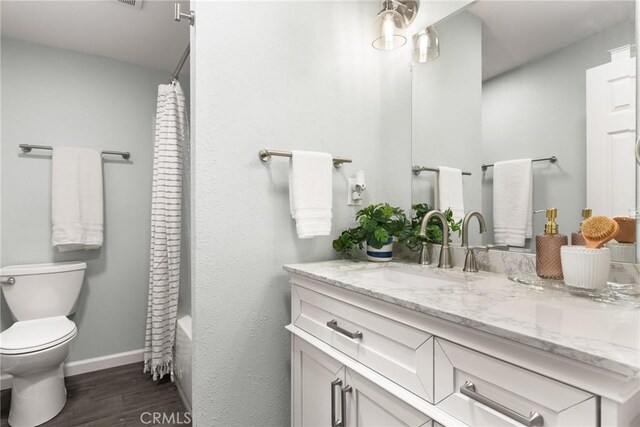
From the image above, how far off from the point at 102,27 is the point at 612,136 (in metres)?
2.69

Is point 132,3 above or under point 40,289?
above

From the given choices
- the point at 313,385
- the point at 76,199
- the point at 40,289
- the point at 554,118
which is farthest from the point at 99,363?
the point at 554,118

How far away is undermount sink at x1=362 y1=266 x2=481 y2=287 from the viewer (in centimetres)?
113

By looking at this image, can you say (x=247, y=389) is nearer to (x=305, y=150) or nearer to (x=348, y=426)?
(x=348, y=426)

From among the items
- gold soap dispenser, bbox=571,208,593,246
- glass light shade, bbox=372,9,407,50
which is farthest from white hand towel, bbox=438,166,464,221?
glass light shade, bbox=372,9,407,50

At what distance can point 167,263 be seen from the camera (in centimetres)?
200

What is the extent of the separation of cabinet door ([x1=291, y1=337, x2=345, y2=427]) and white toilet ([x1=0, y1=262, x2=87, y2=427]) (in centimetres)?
143

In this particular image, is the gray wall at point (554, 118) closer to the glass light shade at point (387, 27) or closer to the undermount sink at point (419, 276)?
the undermount sink at point (419, 276)

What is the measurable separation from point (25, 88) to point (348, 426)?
2863mm

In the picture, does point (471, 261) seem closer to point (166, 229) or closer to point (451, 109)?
point (451, 109)

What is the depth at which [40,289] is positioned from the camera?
6.73ft

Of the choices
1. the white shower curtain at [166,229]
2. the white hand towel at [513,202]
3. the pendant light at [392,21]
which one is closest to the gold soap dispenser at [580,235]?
the white hand towel at [513,202]

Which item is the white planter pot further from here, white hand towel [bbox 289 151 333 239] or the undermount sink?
white hand towel [bbox 289 151 333 239]

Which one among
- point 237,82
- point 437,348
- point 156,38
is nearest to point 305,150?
point 237,82
